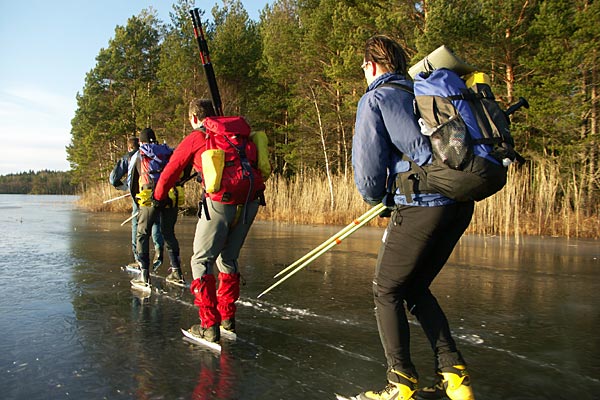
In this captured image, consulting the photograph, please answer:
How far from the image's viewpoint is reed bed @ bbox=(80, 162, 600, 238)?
1231 cm

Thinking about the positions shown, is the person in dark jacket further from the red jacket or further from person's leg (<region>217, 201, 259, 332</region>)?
person's leg (<region>217, 201, 259, 332</region>)

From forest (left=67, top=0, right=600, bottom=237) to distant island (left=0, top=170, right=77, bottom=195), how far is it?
2243 inches

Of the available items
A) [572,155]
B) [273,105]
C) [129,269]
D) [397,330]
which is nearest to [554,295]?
[397,330]

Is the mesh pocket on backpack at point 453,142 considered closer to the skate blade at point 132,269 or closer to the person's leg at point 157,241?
the person's leg at point 157,241

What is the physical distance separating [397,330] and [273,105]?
2731cm

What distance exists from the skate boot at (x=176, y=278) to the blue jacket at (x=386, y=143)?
13.2 feet

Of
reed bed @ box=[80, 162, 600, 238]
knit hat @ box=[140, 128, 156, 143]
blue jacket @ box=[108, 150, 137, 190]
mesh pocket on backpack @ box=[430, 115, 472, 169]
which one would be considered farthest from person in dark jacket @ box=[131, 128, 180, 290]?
reed bed @ box=[80, 162, 600, 238]

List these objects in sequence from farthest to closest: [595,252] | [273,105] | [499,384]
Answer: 1. [273,105]
2. [595,252]
3. [499,384]

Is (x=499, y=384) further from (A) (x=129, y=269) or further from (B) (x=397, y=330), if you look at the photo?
(A) (x=129, y=269)

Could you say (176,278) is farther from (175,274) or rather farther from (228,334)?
(228,334)

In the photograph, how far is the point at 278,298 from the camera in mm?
5492

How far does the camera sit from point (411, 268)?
8.73 feet

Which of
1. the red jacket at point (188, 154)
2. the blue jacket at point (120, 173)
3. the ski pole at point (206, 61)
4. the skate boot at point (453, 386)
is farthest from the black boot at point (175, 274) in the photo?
the skate boot at point (453, 386)

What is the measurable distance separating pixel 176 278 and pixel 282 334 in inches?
100
